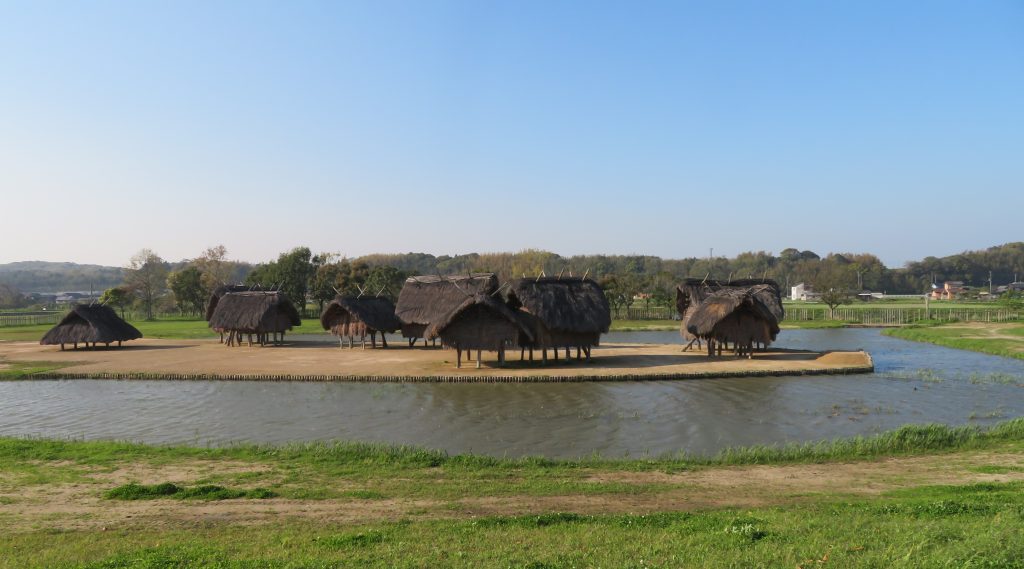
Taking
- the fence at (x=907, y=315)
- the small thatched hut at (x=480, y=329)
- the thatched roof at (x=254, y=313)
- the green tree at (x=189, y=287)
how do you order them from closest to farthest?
the small thatched hut at (x=480, y=329), the thatched roof at (x=254, y=313), the fence at (x=907, y=315), the green tree at (x=189, y=287)

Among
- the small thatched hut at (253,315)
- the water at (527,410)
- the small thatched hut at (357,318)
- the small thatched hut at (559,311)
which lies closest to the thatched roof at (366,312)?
the small thatched hut at (357,318)

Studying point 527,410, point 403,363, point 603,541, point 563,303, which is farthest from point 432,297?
point 603,541

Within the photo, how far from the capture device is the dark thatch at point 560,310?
24172 mm

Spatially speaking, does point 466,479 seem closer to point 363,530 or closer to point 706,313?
point 363,530

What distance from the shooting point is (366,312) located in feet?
106

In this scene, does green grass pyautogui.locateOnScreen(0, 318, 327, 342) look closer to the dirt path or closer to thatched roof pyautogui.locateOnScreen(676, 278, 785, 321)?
thatched roof pyautogui.locateOnScreen(676, 278, 785, 321)

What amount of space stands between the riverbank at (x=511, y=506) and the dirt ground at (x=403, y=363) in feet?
32.8

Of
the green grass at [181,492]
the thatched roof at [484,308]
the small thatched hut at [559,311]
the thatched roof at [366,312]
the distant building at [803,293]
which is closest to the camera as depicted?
the green grass at [181,492]

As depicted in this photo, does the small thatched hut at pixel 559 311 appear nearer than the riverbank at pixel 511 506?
No

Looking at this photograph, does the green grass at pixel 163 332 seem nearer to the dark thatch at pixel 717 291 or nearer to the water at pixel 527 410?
the water at pixel 527 410

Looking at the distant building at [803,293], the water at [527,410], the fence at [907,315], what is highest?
the distant building at [803,293]

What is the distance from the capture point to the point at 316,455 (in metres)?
11.6

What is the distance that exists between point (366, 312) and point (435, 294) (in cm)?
358

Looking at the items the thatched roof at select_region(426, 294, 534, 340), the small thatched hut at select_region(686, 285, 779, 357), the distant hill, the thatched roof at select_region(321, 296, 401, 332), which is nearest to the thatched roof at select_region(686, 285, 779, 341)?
the small thatched hut at select_region(686, 285, 779, 357)
